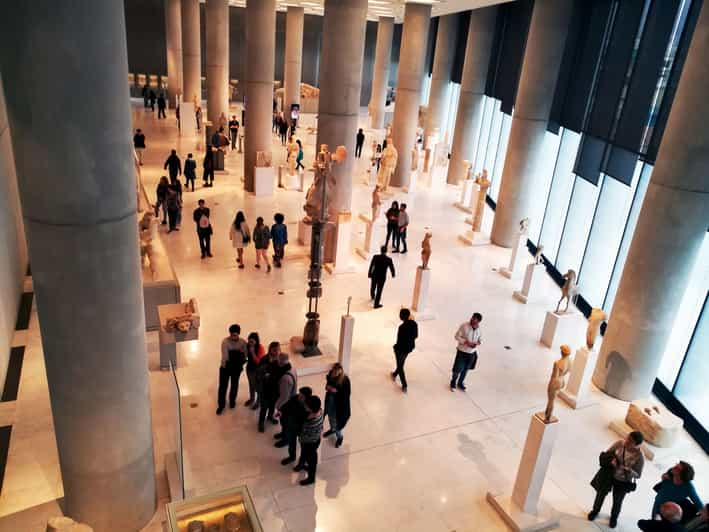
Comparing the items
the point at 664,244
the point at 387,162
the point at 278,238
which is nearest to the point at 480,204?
the point at 387,162

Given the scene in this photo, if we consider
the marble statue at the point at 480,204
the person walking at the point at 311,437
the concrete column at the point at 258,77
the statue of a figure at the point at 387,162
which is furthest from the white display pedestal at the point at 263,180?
the person walking at the point at 311,437

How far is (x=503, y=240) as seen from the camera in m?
16.0

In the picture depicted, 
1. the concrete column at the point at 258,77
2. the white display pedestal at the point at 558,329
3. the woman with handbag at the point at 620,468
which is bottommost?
the white display pedestal at the point at 558,329

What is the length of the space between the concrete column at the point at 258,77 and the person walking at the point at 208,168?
3.62ft

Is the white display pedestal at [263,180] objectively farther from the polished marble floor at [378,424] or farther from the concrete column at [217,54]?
the concrete column at [217,54]

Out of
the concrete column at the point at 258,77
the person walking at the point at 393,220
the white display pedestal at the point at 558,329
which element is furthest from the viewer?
the concrete column at the point at 258,77

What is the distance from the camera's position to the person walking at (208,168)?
18266 mm

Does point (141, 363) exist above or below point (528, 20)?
below

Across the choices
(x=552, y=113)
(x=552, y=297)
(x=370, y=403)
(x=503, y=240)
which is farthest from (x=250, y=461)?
(x=552, y=113)

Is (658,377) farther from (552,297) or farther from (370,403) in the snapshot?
(370,403)

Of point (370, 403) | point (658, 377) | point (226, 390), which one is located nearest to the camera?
point (226, 390)

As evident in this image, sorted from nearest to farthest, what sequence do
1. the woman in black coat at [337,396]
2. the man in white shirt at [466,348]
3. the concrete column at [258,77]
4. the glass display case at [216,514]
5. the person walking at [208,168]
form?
the glass display case at [216,514] < the woman in black coat at [337,396] < the man in white shirt at [466,348] < the concrete column at [258,77] < the person walking at [208,168]

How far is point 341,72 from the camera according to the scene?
13.3 metres

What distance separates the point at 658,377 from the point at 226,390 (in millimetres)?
7523
